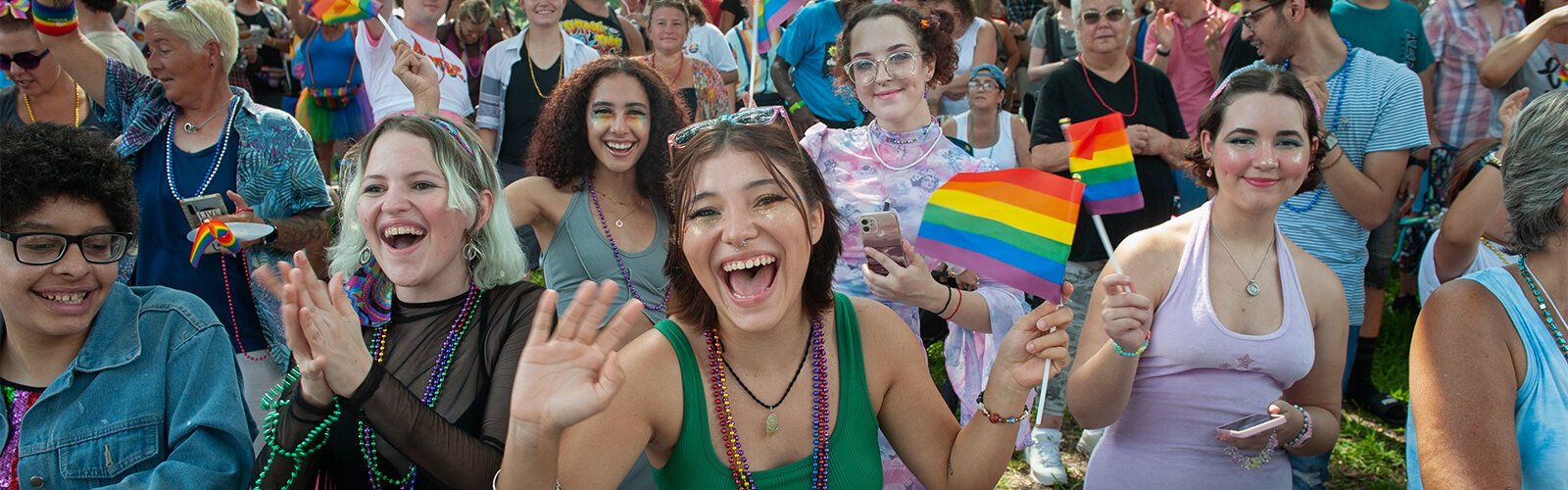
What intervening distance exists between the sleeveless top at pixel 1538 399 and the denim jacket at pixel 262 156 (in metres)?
3.51

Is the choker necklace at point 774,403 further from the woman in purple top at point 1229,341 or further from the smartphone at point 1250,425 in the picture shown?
the smartphone at point 1250,425

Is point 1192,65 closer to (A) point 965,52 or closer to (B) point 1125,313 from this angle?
(A) point 965,52

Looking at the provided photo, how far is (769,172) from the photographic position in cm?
240

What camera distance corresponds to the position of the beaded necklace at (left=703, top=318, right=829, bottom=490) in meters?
2.36

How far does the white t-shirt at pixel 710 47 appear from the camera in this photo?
25.4 ft

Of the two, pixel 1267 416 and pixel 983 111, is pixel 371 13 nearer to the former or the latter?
pixel 983 111

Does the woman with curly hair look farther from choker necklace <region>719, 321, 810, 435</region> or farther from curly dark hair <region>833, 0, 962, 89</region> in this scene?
choker necklace <region>719, 321, 810, 435</region>

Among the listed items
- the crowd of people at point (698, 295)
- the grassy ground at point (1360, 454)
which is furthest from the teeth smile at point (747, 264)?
the grassy ground at point (1360, 454)

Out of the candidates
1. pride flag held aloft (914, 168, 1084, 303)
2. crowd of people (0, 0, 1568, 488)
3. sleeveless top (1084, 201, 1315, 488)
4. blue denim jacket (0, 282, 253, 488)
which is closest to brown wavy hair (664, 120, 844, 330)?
crowd of people (0, 0, 1568, 488)

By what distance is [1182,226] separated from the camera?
9.96 feet

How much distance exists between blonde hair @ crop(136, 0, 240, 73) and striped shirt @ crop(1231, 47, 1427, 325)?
3.87 m

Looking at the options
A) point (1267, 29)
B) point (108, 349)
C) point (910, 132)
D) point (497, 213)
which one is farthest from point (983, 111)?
point (108, 349)

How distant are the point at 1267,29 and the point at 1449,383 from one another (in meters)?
2.71

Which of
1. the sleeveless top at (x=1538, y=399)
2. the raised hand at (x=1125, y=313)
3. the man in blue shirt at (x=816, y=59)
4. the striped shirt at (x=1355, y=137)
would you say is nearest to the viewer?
the sleeveless top at (x=1538, y=399)
